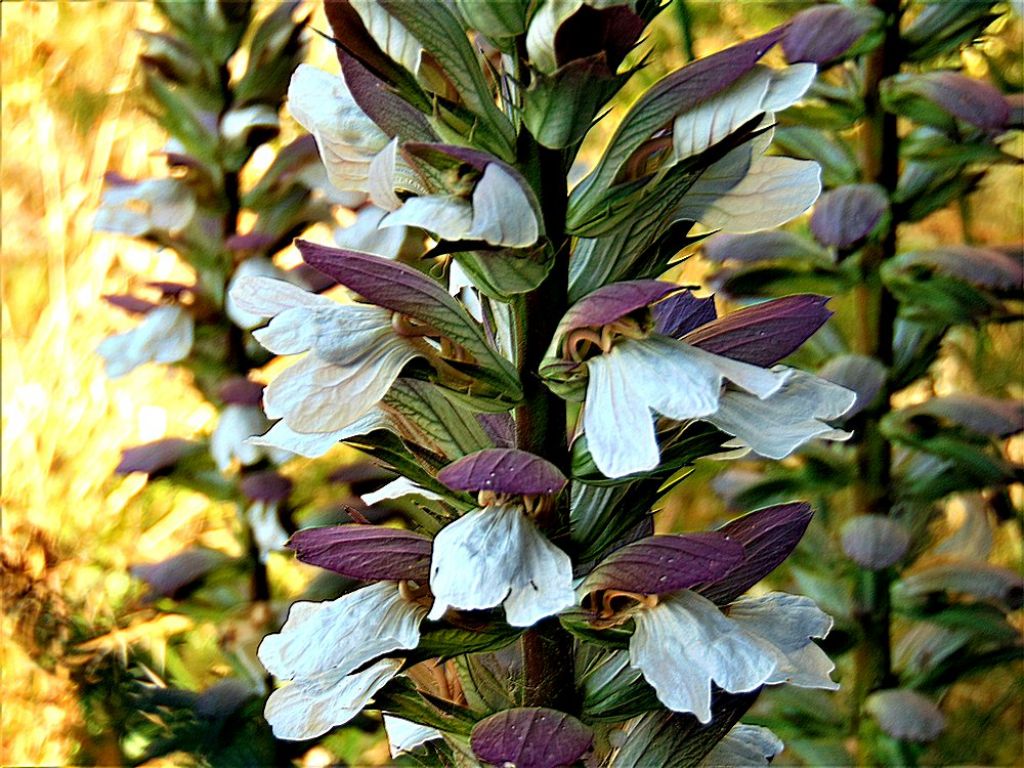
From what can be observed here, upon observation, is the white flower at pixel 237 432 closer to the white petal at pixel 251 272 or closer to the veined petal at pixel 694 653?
the white petal at pixel 251 272

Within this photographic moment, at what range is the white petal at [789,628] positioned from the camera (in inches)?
19.6

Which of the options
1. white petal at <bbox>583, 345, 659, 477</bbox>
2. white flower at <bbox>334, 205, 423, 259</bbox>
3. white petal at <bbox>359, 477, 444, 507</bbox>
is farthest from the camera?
white flower at <bbox>334, 205, 423, 259</bbox>

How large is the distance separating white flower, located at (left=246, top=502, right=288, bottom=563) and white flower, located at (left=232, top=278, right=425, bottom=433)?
53 centimetres

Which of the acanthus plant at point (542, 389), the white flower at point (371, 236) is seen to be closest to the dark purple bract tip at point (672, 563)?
the acanthus plant at point (542, 389)

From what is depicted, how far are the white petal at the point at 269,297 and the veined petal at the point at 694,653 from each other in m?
0.18

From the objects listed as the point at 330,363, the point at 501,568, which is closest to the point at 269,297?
the point at 330,363

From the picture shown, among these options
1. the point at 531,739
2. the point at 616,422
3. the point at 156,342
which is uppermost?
the point at 616,422

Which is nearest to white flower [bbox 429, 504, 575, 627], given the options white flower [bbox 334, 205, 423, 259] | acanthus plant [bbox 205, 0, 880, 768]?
acanthus plant [bbox 205, 0, 880, 768]

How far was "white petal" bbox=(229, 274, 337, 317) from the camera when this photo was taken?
50 cm

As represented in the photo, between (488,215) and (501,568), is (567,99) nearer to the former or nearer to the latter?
(488,215)

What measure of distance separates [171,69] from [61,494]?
2.10 ft

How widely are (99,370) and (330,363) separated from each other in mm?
1258

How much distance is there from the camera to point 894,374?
1000mm

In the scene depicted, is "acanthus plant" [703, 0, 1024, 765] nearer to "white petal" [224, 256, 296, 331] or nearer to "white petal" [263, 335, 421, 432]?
"white petal" [224, 256, 296, 331]
